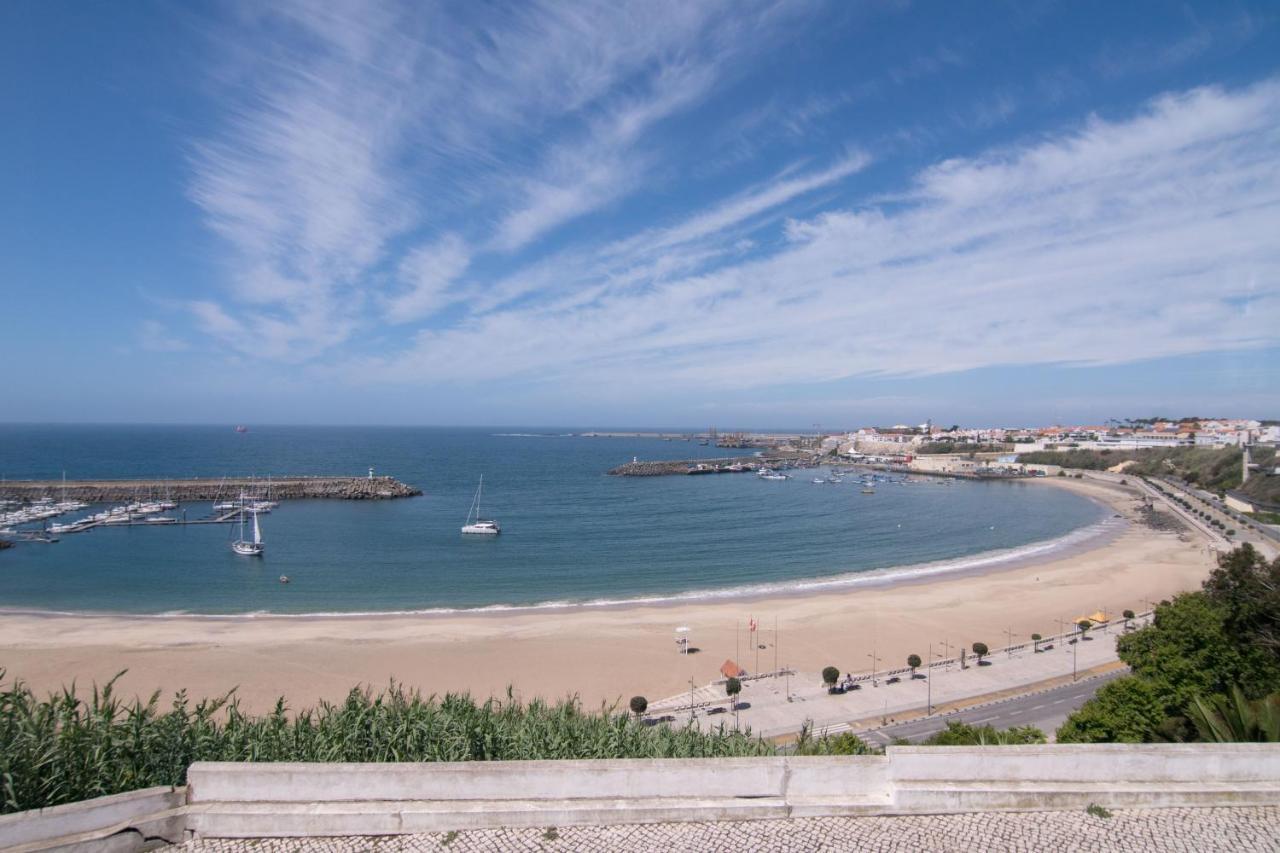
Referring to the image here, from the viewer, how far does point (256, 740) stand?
584 cm

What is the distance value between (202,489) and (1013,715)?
64423mm

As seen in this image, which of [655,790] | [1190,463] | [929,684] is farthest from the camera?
[1190,463]

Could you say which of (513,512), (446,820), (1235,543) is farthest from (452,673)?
(1235,543)

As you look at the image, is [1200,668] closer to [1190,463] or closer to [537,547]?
[537,547]

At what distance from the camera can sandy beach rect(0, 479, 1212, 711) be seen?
1817 centimetres

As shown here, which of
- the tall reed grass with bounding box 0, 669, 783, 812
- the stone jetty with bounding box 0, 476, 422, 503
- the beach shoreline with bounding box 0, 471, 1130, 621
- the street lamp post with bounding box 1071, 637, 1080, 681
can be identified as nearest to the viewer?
the tall reed grass with bounding box 0, 669, 783, 812

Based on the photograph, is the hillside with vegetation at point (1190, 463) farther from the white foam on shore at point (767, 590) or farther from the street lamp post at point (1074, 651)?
the street lamp post at point (1074, 651)

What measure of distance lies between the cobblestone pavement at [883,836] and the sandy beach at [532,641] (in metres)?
10.5

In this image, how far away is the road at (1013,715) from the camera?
14094 millimetres

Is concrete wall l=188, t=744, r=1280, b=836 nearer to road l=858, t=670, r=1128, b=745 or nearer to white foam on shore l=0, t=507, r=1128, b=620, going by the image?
road l=858, t=670, r=1128, b=745

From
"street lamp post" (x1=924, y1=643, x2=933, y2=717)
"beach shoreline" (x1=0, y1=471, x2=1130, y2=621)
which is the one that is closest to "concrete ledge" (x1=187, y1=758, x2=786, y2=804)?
"street lamp post" (x1=924, y1=643, x2=933, y2=717)

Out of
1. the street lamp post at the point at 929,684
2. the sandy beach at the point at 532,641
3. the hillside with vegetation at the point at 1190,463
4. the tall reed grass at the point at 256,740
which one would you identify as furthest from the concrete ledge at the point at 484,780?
the hillside with vegetation at the point at 1190,463

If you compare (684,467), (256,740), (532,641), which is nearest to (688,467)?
(684,467)

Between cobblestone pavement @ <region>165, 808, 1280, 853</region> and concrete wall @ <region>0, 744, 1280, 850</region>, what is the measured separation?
3.2 inches
